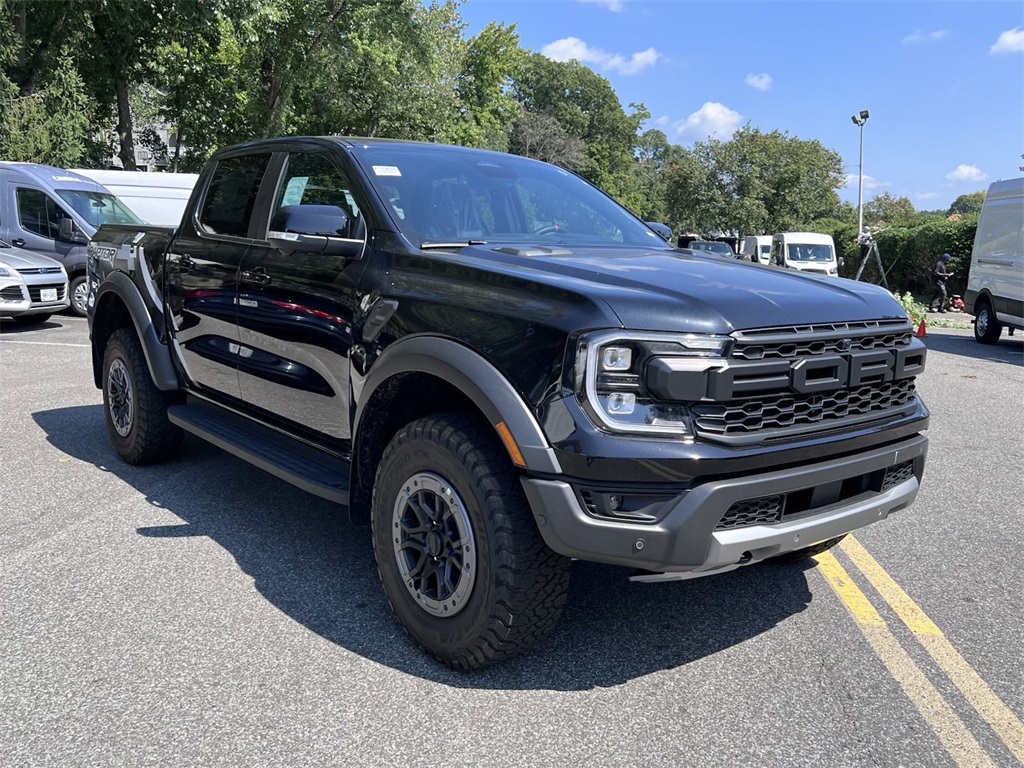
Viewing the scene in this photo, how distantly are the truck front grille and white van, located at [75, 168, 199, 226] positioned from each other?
50.7ft

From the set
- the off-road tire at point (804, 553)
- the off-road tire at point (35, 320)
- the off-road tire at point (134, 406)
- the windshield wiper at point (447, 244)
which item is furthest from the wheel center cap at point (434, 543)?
the off-road tire at point (35, 320)

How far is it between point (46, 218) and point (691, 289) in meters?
13.9

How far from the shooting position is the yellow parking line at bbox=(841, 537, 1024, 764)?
2.89 m

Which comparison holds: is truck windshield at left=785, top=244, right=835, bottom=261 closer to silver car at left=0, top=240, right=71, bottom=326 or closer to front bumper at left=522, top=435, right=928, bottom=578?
silver car at left=0, top=240, right=71, bottom=326

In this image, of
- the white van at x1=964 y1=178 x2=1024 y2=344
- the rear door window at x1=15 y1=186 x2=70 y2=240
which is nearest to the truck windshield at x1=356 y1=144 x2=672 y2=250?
the white van at x1=964 y1=178 x2=1024 y2=344

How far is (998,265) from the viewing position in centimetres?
1432

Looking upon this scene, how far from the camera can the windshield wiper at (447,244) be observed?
3611 millimetres

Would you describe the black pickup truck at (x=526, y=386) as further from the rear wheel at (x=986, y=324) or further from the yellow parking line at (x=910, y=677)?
the rear wheel at (x=986, y=324)

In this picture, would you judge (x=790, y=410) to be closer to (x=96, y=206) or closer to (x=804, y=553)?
(x=804, y=553)

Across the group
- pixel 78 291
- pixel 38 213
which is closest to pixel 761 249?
pixel 78 291

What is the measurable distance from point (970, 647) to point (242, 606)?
2.92 metres

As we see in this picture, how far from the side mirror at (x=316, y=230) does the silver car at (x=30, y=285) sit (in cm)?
1022

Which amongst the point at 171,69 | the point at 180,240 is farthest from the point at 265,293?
the point at 171,69

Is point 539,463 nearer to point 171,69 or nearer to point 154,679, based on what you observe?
point 154,679
